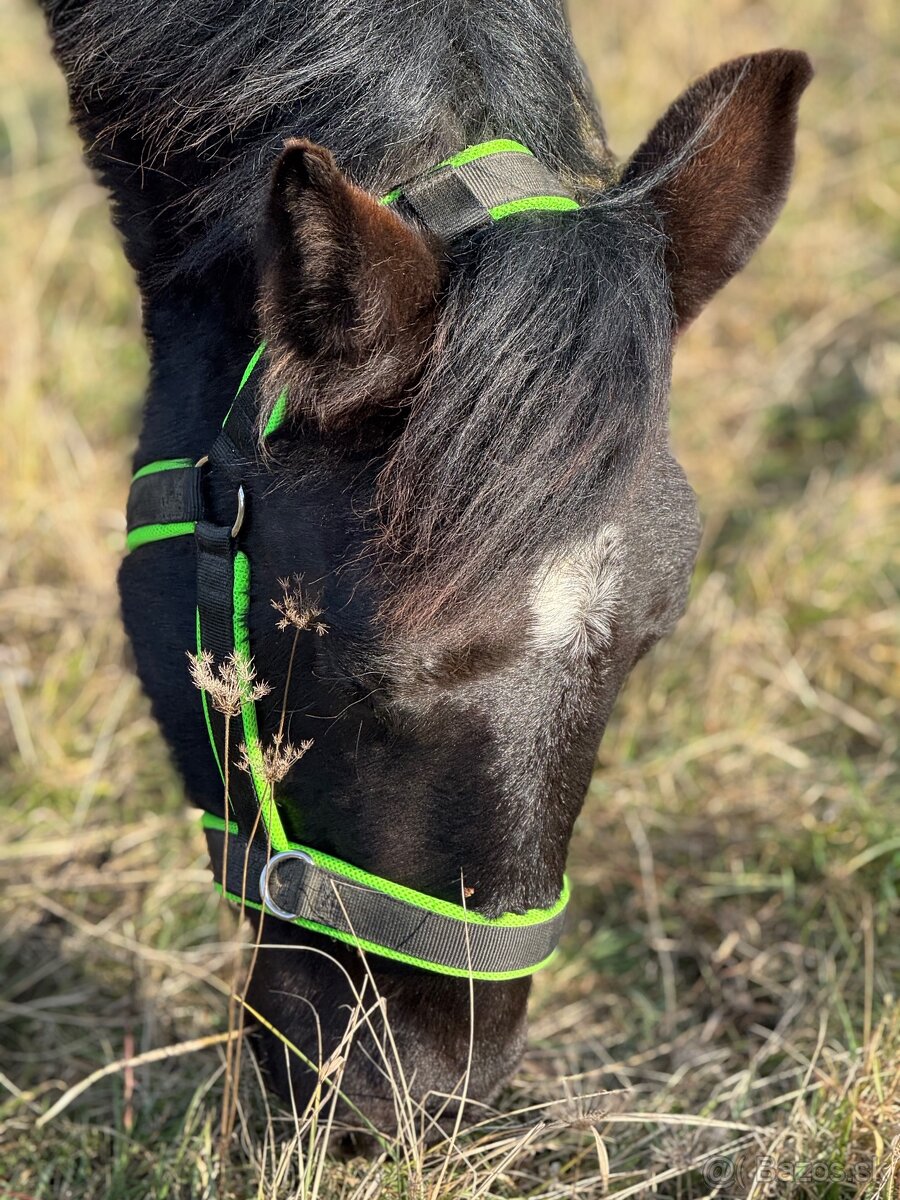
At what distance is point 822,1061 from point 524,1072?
60 cm

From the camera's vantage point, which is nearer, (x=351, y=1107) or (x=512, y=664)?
(x=512, y=664)

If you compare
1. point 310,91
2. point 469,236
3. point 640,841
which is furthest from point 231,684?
point 640,841

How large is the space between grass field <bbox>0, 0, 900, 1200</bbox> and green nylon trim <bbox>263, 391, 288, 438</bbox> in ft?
3.28

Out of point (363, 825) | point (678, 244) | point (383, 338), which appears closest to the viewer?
point (383, 338)

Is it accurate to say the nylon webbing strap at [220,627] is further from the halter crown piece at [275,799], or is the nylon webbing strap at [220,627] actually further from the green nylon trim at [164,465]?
the green nylon trim at [164,465]

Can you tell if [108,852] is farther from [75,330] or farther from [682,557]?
[75,330]

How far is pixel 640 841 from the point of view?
3.05 metres

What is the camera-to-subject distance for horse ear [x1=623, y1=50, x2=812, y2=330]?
1806 mm

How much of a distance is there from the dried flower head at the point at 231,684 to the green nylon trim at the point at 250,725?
0.02m

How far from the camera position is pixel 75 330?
5016mm

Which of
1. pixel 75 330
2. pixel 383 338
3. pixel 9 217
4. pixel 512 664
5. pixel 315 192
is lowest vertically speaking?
pixel 75 330

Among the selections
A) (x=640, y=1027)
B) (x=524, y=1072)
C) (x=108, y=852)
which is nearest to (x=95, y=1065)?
(x=108, y=852)

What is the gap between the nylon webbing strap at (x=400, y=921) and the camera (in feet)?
5.47

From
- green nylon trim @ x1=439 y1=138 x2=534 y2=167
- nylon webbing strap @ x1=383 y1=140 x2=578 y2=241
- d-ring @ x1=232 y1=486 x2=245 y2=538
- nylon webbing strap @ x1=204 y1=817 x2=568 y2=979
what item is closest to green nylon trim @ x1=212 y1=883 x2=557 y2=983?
nylon webbing strap @ x1=204 y1=817 x2=568 y2=979
